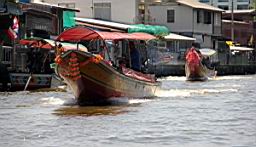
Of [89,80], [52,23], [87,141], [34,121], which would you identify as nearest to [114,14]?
[52,23]

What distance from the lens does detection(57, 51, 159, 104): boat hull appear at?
771 inches

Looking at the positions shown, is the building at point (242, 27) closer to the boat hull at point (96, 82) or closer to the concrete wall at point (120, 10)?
the concrete wall at point (120, 10)

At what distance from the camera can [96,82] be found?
20141 mm

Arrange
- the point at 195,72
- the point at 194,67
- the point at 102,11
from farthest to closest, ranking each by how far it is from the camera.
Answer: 1. the point at 102,11
2. the point at 195,72
3. the point at 194,67

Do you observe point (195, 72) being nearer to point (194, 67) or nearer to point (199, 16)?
point (194, 67)

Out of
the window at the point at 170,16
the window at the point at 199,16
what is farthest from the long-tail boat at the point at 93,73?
the window at the point at 199,16

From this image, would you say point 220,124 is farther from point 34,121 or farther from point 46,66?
point 46,66

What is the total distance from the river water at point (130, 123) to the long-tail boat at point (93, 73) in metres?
0.55

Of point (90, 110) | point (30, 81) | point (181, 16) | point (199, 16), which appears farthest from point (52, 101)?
point (199, 16)

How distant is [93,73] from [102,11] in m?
35.9

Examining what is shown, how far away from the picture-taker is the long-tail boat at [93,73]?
19.4 metres

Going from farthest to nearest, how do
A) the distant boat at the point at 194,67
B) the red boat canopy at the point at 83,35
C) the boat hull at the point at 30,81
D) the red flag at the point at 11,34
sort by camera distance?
the distant boat at the point at 194,67 → the red flag at the point at 11,34 → the boat hull at the point at 30,81 → the red boat canopy at the point at 83,35

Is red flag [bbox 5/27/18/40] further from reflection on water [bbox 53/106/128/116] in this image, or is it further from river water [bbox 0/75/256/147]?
reflection on water [bbox 53/106/128/116]

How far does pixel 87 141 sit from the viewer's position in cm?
1303
